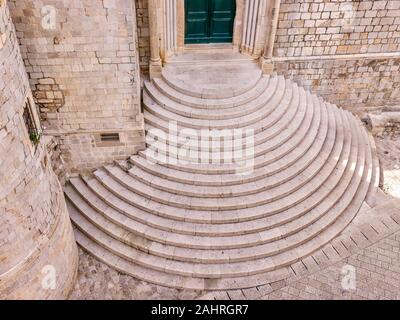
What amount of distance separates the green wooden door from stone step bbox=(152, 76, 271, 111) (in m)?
1.86

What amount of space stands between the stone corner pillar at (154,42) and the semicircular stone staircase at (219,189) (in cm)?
32

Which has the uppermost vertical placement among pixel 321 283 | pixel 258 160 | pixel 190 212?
pixel 258 160

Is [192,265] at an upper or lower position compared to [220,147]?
lower

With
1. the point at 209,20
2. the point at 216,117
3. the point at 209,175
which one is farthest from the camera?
the point at 209,20

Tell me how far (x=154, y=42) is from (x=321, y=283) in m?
6.99

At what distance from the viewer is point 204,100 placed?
9930 millimetres

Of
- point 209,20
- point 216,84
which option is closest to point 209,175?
point 216,84

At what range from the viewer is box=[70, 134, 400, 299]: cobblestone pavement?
325 inches

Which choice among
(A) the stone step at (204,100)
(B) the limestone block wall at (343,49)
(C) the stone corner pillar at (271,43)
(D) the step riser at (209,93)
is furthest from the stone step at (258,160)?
(B) the limestone block wall at (343,49)

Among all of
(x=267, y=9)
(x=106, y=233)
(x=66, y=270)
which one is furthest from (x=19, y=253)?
(x=267, y=9)

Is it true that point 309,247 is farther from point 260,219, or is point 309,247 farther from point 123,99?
point 123,99

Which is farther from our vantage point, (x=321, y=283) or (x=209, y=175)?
(x=209, y=175)

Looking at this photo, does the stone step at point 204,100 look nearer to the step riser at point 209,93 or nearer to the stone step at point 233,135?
the step riser at point 209,93

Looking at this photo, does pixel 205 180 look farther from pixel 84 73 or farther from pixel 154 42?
pixel 154 42
